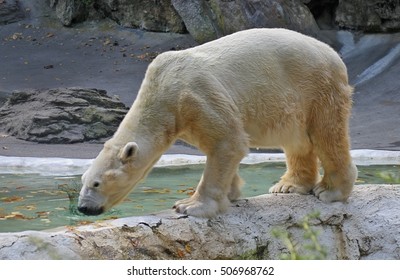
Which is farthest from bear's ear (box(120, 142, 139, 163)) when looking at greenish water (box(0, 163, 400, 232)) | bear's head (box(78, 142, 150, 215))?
greenish water (box(0, 163, 400, 232))

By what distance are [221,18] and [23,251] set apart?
1447cm

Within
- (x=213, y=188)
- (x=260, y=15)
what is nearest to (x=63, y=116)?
(x=260, y=15)

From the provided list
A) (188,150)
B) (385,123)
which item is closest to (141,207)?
(188,150)

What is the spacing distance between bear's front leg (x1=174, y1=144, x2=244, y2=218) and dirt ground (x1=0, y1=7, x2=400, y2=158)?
678cm

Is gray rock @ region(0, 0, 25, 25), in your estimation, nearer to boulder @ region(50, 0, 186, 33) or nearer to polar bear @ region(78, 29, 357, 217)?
boulder @ region(50, 0, 186, 33)

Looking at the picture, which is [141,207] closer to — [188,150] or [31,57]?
[188,150]

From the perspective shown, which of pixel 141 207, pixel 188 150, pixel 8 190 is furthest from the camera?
pixel 188 150

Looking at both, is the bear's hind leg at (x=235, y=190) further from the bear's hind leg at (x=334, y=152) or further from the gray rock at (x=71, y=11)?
the gray rock at (x=71, y=11)

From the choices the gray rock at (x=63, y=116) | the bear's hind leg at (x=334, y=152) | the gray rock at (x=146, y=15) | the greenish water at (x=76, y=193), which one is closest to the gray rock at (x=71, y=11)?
the gray rock at (x=146, y=15)

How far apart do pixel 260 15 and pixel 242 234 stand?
43.3 feet

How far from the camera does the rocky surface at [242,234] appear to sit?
358 centimetres

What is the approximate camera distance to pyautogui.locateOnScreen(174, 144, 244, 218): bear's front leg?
4176mm

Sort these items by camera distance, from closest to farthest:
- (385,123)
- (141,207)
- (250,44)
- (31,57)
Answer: (250,44), (141,207), (385,123), (31,57)

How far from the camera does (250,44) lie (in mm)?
4543
